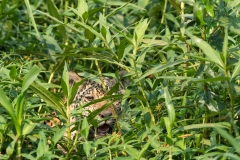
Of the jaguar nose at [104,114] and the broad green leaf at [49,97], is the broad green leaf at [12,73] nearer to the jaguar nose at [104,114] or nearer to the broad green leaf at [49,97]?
the broad green leaf at [49,97]

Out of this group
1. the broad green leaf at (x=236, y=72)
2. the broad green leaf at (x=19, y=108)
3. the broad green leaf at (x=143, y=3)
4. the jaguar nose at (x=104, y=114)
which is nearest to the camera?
the broad green leaf at (x=236, y=72)

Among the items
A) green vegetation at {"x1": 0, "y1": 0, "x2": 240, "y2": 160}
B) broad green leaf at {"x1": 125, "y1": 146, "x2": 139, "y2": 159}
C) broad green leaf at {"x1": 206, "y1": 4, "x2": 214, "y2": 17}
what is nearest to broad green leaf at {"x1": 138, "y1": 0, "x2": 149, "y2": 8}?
green vegetation at {"x1": 0, "y1": 0, "x2": 240, "y2": 160}


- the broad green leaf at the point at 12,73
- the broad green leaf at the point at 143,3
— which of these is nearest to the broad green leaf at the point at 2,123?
the broad green leaf at the point at 12,73

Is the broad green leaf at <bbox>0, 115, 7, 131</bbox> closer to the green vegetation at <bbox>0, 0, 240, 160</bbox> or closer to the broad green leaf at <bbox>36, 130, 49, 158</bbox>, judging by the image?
the green vegetation at <bbox>0, 0, 240, 160</bbox>

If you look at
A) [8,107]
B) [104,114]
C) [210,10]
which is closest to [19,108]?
[8,107]

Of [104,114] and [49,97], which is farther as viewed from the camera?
[104,114]

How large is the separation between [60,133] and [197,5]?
2.92ft

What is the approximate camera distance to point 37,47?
17.7 feet

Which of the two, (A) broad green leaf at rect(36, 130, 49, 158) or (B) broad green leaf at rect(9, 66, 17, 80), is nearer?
(A) broad green leaf at rect(36, 130, 49, 158)

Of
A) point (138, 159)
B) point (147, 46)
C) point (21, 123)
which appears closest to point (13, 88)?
point (21, 123)

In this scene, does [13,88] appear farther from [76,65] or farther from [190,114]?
[76,65]

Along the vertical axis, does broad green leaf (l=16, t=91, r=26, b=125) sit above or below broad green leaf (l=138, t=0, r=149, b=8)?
above

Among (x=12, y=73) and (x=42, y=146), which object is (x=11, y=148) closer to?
Answer: (x=42, y=146)

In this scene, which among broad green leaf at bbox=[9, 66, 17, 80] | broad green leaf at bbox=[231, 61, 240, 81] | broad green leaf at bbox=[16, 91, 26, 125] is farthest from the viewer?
broad green leaf at bbox=[9, 66, 17, 80]
